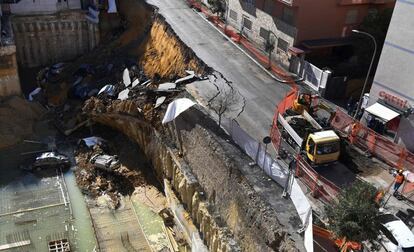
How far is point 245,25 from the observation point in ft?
164

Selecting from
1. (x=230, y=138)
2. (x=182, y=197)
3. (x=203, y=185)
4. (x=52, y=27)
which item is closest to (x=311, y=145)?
(x=230, y=138)

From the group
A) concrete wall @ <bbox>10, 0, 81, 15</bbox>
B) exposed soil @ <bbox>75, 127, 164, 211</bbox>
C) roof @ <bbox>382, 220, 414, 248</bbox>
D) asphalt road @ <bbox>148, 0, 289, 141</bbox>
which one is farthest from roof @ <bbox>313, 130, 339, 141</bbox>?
concrete wall @ <bbox>10, 0, 81, 15</bbox>

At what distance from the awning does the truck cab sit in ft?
17.8

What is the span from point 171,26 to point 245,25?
8888 millimetres

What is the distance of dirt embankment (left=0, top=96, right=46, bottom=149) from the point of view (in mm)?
40094

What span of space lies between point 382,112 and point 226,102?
1206cm

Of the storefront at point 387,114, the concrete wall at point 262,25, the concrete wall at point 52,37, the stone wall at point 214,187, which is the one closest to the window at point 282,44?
the concrete wall at point 262,25

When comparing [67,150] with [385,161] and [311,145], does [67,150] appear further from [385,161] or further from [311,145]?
[385,161]

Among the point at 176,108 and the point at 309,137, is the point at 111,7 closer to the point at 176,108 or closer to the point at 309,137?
the point at 176,108

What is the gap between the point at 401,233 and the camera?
22.8m

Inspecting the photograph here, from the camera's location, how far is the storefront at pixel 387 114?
1256 inches

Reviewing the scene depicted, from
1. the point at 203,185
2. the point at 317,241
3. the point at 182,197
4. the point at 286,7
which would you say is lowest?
the point at 182,197

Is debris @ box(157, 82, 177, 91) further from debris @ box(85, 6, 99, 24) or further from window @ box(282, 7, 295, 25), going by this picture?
debris @ box(85, 6, 99, 24)

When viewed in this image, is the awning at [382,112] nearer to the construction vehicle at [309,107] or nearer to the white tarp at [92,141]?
the construction vehicle at [309,107]
